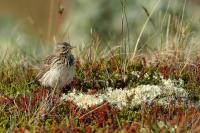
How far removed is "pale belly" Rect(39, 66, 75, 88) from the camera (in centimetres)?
1120

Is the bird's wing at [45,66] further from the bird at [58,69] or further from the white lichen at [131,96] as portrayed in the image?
the white lichen at [131,96]

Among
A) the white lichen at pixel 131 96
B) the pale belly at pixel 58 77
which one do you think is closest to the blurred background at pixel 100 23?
the pale belly at pixel 58 77

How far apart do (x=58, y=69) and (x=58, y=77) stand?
26 centimetres

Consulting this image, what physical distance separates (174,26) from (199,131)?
5.66 metres

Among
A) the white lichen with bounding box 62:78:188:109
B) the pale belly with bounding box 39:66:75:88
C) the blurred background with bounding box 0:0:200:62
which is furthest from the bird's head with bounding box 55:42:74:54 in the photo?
the blurred background with bounding box 0:0:200:62

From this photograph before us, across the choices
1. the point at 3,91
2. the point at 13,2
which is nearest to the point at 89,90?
the point at 3,91

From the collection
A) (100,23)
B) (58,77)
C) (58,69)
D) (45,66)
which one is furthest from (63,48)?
(100,23)

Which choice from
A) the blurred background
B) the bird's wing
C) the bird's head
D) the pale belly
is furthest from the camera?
the blurred background

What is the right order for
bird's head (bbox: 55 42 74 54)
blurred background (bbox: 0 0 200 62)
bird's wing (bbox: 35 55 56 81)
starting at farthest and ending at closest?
blurred background (bbox: 0 0 200 62)
bird's head (bbox: 55 42 74 54)
bird's wing (bbox: 35 55 56 81)

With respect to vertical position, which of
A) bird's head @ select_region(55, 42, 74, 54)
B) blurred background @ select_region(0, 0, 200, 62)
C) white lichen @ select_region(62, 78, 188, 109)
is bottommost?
white lichen @ select_region(62, 78, 188, 109)

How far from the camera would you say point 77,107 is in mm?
10188

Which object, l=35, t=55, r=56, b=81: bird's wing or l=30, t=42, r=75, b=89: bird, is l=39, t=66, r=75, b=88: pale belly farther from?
l=35, t=55, r=56, b=81: bird's wing

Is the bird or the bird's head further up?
the bird's head

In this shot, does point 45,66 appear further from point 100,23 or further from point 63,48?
point 100,23
